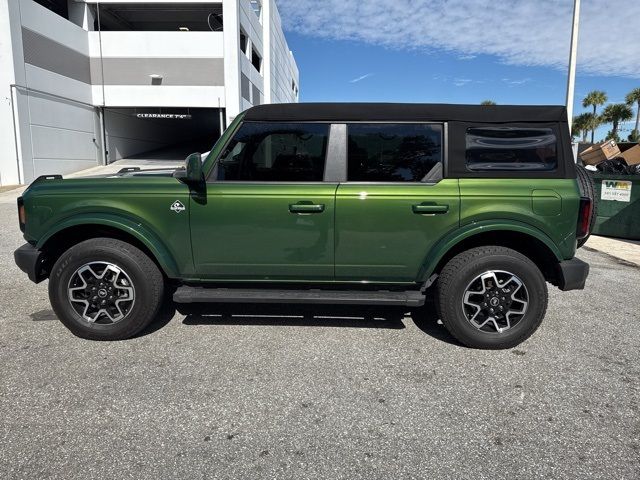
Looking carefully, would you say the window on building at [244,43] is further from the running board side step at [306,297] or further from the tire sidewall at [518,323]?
the tire sidewall at [518,323]

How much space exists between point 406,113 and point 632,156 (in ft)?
32.7

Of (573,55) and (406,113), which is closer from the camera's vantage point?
(406,113)

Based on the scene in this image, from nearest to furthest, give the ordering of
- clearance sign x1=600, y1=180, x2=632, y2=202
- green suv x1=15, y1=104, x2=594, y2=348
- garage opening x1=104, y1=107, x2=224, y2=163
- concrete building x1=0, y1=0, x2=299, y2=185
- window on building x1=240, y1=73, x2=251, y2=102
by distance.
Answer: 1. green suv x1=15, y1=104, x2=594, y2=348
2. clearance sign x1=600, y1=180, x2=632, y2=202
3. concrete building x1=0, y1=0, x2=299, y2=185
4. window on building x1=240, y1=73, x2=251, y2=102
5. garage opening x1=104, y1=107, x2=224, y2=163

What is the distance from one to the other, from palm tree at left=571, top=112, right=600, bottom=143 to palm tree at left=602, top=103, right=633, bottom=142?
151 cm

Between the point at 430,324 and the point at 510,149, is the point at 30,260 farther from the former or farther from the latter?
the point at 510,149

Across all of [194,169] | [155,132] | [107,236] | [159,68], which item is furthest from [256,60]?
[194,169]

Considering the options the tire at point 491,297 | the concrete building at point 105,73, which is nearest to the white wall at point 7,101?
the concrete building at point 105,73

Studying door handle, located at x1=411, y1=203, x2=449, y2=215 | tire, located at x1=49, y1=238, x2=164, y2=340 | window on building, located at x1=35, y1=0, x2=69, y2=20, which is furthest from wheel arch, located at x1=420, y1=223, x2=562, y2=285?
window on building, located at x1=35, y1=0, x2=69, y2=20

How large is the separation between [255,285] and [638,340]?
11.0ft

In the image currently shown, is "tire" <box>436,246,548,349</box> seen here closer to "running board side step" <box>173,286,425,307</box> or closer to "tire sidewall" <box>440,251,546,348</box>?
"tire sidewall" <box>440,251,546,348</box>

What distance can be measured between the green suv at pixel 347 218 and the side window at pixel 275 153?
0.4 inches

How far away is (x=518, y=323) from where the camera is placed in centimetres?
361

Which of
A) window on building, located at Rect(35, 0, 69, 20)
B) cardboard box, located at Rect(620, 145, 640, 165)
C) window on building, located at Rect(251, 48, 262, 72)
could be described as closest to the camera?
cardboard box, located at Rect(620, 145, 640, 165)

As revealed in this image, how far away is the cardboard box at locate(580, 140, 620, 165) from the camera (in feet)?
34.4
